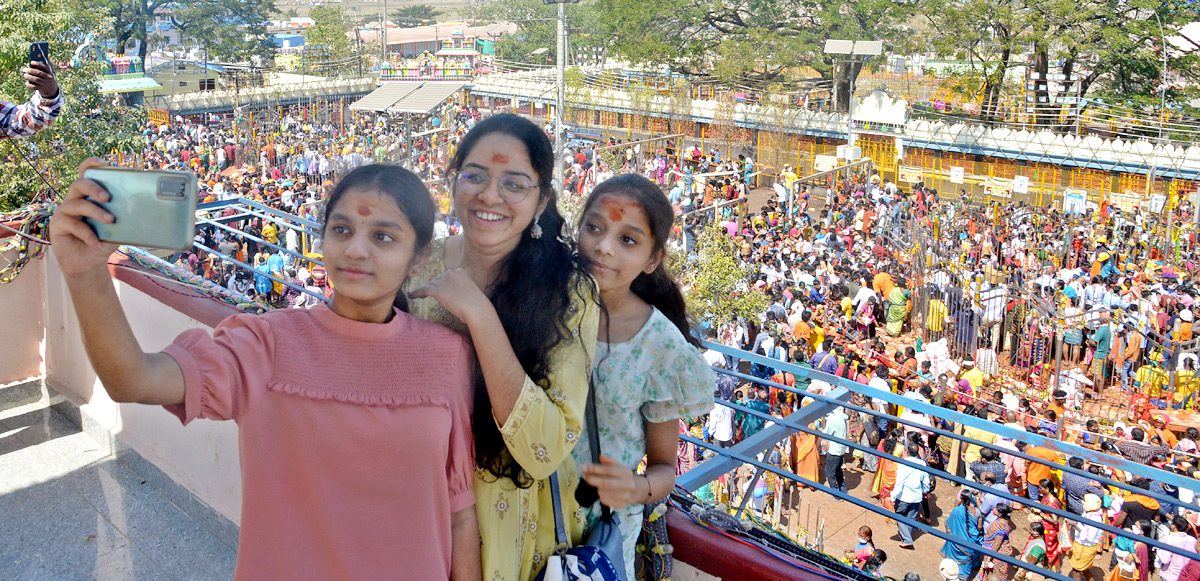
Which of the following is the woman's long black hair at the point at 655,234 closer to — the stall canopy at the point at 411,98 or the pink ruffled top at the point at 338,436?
the pink ruffled top at the point at 338,436

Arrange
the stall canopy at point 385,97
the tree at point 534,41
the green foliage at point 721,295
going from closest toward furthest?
the green foliage at point 721,295 → the stall canopy at point 385,97 → the tree at point 534,41

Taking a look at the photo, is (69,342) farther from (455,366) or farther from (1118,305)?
(1118,305)

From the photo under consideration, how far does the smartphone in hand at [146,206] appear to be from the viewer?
1.18 metres

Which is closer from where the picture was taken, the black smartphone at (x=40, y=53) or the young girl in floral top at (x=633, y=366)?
the young girl in floral top at (x=633, y=366)

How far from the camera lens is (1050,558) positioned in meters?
5.88

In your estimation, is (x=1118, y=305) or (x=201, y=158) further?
(x=201, y=158)

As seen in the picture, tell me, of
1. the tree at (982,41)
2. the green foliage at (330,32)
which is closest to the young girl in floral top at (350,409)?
the tree at (982,41)

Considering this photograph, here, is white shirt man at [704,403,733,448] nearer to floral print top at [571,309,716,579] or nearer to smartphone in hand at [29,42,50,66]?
smartphone in hand at [29,42,50,66]

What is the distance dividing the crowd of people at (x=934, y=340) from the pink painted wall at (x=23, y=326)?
70cm

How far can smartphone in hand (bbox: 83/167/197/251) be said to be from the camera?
1183 millimetres

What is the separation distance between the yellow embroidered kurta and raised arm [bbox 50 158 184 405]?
0.49m

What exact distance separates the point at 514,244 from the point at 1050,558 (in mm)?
5306

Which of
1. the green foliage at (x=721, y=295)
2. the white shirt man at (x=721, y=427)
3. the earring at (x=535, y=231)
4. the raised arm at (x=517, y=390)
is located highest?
the earring at (x=535, y=231)

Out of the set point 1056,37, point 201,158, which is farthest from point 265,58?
point 1056,37
